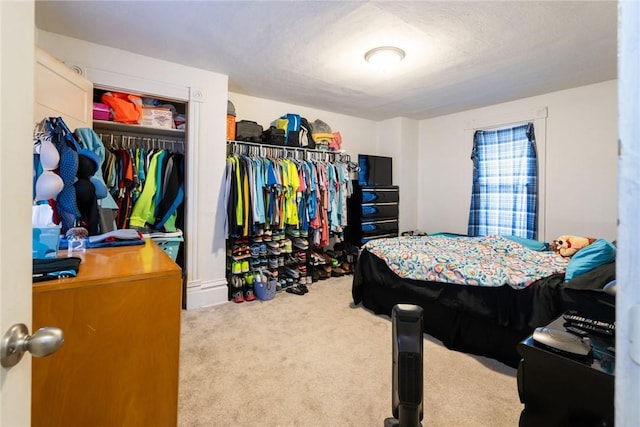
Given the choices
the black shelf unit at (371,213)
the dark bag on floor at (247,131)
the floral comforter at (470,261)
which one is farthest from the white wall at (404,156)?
the dark bag on floor at (247,131)

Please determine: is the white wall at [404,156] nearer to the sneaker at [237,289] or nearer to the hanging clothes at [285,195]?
the hanging clothes at [285,195]

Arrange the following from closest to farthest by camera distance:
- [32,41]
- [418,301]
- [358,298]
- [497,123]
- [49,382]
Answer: [32,41] < [49,382] < [418,301] < [358,298] < [497,123]

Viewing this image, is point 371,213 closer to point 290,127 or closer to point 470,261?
point 290,127

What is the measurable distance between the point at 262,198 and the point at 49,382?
7.82ft

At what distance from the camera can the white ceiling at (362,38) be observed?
77.2 inches

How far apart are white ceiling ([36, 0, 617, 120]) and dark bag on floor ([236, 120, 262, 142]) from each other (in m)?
0.42

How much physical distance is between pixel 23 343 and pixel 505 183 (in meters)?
4.58

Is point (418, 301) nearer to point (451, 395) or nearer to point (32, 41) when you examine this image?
point (451, 395)

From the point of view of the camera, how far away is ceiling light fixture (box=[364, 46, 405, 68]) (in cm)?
245

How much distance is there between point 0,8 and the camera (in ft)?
1.53

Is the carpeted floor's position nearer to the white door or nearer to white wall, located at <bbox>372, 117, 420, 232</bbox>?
the white door

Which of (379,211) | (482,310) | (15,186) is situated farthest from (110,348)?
(379,211)

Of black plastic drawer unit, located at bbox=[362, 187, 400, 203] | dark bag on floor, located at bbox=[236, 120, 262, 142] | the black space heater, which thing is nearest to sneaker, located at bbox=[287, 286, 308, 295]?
black plastic drawer unit, located at bbox=[362, 187, 400, 203]

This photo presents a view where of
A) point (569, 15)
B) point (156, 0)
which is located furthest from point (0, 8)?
point (569, 15)
